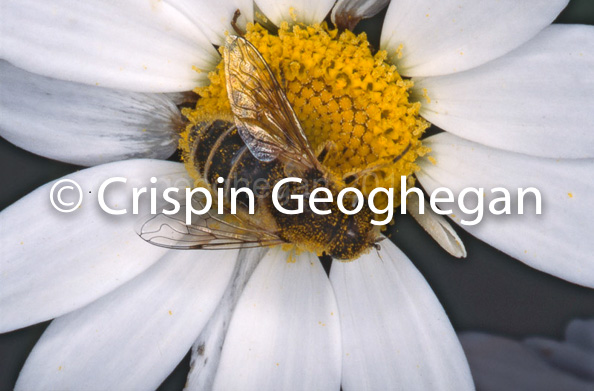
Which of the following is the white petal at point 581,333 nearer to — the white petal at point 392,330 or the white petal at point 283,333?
the white petal at point 392,330

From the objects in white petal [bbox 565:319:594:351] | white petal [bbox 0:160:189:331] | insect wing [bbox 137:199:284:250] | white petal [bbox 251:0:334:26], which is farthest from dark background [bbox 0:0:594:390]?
white petal [bbox 251:0:334:26]

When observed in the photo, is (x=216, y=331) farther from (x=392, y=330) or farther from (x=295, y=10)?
(x=295, y=10)

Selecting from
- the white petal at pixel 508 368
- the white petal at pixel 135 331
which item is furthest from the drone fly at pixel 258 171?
the white petal at pixel 508 368

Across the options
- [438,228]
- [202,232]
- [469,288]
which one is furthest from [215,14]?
[469,288]

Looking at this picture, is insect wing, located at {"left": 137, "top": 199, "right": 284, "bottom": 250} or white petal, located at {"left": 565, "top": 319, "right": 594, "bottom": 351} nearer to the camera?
insect wing, located at {"left": 137, "top": 199, "right": 284, "bottom": 250}

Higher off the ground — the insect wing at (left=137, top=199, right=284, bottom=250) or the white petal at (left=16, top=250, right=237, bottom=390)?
the insect wing at (left=137, top=199, right=284, bottom=250)

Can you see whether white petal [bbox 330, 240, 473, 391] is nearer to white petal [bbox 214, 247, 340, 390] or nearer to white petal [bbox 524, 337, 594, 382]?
white petal [bbox 214, 247, 340, 390]

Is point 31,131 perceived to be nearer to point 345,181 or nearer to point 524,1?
point 345,181
